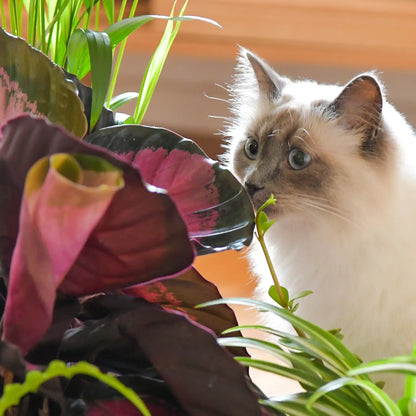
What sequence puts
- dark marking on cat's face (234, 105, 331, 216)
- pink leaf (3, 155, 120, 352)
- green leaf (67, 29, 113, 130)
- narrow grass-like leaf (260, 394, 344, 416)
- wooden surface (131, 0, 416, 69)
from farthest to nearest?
wooden surface (131, 0, 416, 69) → dark marking on cat's face (234, 105, 331, 216) → green leaf (67, 29, 113, 130) → narrow grass-like leaf (260, 394, 344, 416) → pink leaf (3, 155, 120, 352)

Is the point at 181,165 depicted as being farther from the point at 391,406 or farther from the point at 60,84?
the point at 391,406

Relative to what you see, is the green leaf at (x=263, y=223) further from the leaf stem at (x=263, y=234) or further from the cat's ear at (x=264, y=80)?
the cat's ear at (x=264, y=80)

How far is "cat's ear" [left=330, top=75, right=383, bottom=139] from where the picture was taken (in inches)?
33.9

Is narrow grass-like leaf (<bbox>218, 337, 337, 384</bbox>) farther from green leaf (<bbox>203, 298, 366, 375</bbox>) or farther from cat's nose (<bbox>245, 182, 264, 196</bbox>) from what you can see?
cat's nose (<bbox>245, 182, 264, 196</bbox>)

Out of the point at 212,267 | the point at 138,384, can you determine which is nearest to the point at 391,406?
the point at 138,384

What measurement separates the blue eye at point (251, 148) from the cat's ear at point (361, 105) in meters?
0.13

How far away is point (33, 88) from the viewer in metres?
0.40

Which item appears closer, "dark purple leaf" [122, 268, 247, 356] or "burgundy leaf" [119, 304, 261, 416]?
"burgundy leaf" [119, 304, 261, 416]

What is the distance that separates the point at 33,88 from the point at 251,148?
630 millimetres

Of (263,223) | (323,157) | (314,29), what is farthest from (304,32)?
(263,223)

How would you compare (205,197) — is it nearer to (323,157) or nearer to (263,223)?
(263,223)

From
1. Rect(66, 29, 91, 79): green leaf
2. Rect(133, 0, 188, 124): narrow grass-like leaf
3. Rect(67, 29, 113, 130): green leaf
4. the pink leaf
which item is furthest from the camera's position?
Rect(133, 0, 188, 124): narrow grass-like leaf

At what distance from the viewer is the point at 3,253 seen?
332 millimetres

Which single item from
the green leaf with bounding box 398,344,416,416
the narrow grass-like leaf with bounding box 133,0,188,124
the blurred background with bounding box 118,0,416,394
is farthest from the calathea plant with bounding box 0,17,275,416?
the blurred background with bounding box 118,0,416,394
